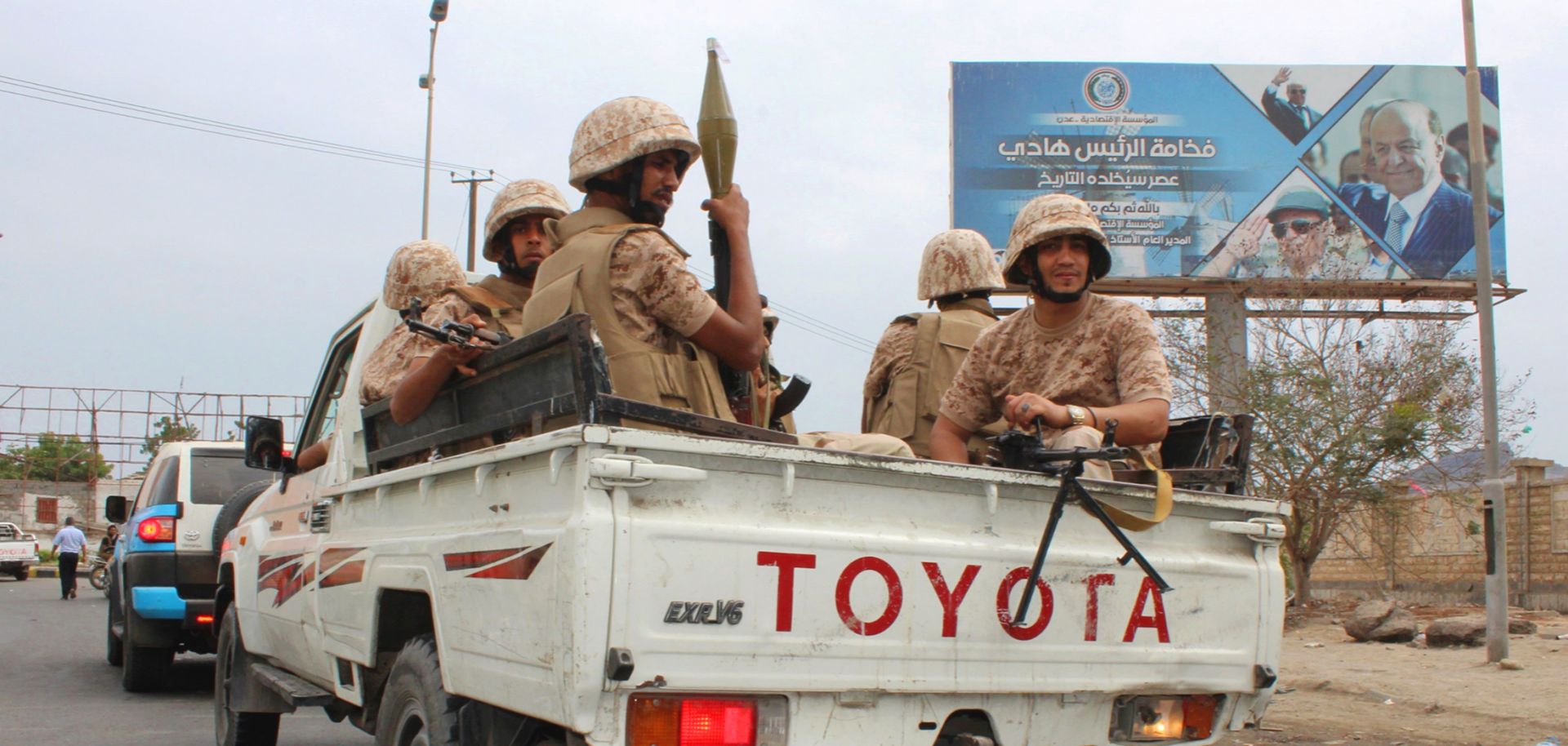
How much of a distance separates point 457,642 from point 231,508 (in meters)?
4.44

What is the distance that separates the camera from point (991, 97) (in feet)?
74.8

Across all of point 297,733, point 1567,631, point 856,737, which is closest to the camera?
point 856,737

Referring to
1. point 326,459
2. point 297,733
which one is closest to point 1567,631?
point 297,733

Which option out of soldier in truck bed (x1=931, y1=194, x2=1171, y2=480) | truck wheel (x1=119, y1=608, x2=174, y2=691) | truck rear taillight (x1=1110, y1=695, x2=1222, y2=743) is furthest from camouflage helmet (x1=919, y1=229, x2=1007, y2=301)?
truck wheel (x1=119, y1=608, x2=174, y2=691)

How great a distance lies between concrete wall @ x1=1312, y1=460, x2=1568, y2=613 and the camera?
1778cm

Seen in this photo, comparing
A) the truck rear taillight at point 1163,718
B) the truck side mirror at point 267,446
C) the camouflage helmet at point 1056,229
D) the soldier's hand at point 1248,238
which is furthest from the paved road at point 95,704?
the soldier's hand at point 1248,238

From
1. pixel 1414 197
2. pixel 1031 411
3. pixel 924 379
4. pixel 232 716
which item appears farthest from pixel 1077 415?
pixel 1414 197

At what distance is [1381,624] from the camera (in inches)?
517

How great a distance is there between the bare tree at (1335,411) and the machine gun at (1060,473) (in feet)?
45.6

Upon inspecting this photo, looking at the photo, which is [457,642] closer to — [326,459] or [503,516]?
[503,516]

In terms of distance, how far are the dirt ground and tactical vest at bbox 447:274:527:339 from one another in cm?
491

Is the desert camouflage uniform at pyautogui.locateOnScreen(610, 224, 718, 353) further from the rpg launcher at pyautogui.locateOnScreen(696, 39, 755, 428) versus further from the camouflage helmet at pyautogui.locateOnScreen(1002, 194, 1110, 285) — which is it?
the camouflage helmet at pyautogui.locateOnScreen(1002, 194, 1110, 285)

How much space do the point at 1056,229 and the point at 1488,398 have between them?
8478 millimetres

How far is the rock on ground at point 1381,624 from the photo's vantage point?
42.3 ft
